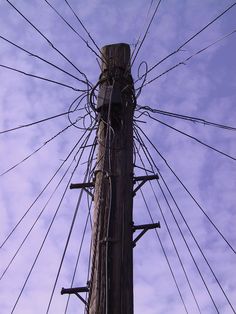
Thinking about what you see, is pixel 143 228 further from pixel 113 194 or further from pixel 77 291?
pixel 77 291

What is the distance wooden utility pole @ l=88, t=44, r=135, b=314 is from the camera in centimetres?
356

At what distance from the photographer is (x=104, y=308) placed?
136 inches

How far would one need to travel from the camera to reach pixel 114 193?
13.2ft

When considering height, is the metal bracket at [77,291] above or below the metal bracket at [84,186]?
below

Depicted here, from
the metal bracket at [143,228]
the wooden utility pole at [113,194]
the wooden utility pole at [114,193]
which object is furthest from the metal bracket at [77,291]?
the metal bracket at [143,228]

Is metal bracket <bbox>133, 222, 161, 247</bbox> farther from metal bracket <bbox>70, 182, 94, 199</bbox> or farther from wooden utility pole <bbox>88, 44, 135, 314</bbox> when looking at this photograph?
metal bracket <bbox>70, 182, 94, 199</bbox>

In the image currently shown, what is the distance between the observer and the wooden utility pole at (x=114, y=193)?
356 centimetres

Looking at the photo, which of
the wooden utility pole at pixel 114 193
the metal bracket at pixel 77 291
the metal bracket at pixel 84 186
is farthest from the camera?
the metal bracket at pixel 84 186

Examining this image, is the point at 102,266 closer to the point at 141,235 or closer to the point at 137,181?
the point at 141,235

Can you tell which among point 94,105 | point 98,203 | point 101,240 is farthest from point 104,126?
point 101,240

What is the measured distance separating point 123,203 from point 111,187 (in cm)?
17

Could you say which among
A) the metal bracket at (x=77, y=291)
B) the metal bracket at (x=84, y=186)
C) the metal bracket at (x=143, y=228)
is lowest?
the metal bracket at (x=77, y=291)

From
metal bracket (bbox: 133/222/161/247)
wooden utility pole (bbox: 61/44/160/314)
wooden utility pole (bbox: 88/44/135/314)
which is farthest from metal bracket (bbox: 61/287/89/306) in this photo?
metal bracket (bbox: 133/222/161/247)

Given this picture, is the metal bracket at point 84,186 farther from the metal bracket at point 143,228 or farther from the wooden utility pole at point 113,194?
the metal bracket at point 143,228
